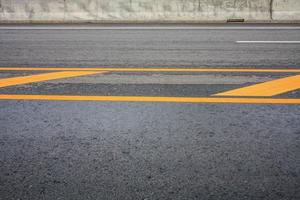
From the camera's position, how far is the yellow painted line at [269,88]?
13.1 feet

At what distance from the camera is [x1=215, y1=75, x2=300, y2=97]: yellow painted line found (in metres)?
4.00

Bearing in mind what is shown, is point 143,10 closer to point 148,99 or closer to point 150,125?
point 148,99

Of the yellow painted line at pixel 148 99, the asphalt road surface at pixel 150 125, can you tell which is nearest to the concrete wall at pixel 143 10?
the asphalt road surface at pixel 150 125

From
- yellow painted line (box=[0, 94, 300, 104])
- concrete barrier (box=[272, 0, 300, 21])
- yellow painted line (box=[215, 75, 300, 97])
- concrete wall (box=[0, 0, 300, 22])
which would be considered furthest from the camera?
concrete wall (box=[0, 0, 300, 22])

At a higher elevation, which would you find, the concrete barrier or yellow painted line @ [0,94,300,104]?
the concrete barrier

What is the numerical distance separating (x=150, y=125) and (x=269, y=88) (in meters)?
1.65

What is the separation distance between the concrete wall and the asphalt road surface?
17.2 feet

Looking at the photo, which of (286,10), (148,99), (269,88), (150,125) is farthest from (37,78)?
(286,10)

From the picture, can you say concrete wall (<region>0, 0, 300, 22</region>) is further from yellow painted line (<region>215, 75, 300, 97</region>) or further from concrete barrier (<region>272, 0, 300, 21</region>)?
yellow painted line (<region>215, 75, 300, 97</region>)

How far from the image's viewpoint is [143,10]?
11.6 metres

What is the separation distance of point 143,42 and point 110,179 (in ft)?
17.9

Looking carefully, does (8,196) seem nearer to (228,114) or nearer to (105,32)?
(228,114)

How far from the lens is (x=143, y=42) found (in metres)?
7.54

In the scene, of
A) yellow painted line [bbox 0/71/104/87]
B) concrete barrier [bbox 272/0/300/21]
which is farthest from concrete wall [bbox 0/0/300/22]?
yellow painted line [bbox 0/71/104/87]
